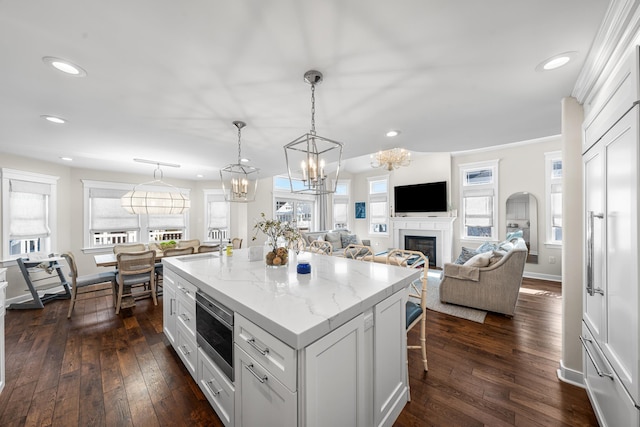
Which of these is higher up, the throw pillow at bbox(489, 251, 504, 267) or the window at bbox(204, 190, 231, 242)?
the window at bbox(204, 190, 231, 242)

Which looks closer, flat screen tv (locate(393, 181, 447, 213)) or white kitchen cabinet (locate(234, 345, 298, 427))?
white kitchen cabinet (locate(234, 345, 298, 427))

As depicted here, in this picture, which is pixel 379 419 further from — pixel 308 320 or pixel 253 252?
pixel 253 252

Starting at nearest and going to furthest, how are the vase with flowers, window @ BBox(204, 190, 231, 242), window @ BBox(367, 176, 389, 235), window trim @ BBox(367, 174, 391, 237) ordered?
the vase with flowers < window @ BBox(204, 190, 231, 242) < window trim @ BBox(367, 174, 391, 237) < window @ BBox(367, 176, 389, 235)

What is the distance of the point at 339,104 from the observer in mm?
2131

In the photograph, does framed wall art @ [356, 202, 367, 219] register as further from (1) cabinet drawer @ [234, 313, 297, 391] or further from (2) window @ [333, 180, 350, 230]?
(1) cabinet drawer @ [234, 313, 297, 391]

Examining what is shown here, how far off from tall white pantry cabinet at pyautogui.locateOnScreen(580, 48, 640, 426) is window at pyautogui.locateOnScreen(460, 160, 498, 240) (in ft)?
14.1

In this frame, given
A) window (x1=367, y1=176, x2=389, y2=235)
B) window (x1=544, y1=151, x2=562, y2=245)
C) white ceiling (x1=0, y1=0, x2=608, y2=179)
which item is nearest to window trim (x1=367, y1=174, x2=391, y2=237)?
window (x1=367, y1=176, x2=389, y2=235)

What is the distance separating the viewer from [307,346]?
3.39 ft

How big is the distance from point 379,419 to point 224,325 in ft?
3.72

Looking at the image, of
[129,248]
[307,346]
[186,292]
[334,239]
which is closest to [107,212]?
[129,248]

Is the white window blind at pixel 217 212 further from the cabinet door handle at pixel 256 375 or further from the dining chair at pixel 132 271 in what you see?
the cabinet door handle at pixel 256 375

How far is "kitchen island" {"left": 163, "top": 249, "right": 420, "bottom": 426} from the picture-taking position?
1059mm

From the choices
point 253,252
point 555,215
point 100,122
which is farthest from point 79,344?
point 555,215

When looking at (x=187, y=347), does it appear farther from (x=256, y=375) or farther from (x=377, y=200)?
(x=377, y=200)
